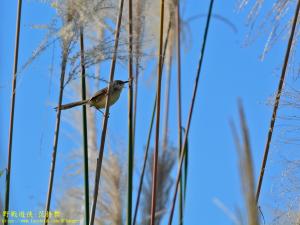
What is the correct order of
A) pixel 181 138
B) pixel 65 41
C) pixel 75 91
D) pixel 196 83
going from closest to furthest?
1. pixel 65 41
2. pixel 196 83
3. pixel 181 138
4. pixel 75 91

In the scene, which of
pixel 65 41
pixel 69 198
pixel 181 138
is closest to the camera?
pixel 65 41

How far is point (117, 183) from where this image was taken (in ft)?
8.99

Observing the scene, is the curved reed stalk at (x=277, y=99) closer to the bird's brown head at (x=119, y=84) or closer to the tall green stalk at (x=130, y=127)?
the tall green stalk at (x=130, y=127)

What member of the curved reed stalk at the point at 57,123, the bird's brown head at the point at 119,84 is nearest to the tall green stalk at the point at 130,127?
the curved reed stalk at the point at 57,123

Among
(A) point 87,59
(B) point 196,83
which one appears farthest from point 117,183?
(A) point 87,59

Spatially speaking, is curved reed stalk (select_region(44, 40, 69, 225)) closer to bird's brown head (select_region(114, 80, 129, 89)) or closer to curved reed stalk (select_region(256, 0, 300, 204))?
bird's brown head (select_region(114, 80, 129, 89))

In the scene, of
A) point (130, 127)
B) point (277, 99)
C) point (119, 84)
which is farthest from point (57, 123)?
point (277, 99)

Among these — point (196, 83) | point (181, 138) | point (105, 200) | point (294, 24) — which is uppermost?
point (294, 24)

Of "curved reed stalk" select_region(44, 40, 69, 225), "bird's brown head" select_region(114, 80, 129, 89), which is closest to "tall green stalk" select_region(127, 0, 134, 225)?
"curved reed stalk" select_region(44, 40, 69, 225)

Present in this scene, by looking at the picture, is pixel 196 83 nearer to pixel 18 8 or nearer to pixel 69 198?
pixel 18 8

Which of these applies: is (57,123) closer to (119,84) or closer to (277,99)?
(119,84)

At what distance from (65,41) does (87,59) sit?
100mm

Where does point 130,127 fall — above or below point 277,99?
below

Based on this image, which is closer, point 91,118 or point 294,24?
point 294,24
